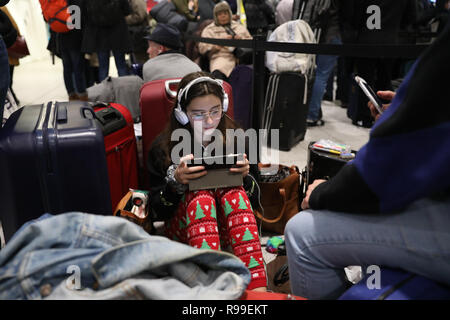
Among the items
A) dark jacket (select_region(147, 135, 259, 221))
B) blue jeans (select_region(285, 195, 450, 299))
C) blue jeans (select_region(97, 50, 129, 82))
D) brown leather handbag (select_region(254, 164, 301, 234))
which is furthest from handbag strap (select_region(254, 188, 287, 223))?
blue jeans (select_region(97, 50, 129, 82))

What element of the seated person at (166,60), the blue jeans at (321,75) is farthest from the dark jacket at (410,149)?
the blue jeans at (321,75)

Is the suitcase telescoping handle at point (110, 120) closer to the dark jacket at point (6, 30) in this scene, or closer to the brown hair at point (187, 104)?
the brown hair at point (187, 104)

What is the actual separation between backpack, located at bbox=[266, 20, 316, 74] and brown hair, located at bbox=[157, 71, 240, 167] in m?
1.84

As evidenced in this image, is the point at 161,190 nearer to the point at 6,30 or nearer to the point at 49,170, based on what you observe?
the point at 49,170

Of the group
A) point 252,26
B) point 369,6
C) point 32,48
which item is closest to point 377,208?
point 369,6

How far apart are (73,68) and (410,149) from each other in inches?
179

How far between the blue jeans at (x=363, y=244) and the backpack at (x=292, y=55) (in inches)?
110

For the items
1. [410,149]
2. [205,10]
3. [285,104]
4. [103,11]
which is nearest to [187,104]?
[410,149]

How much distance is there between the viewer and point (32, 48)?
986 centimetres

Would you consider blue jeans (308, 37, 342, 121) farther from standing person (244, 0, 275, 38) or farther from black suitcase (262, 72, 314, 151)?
standing person (244, 0, 275, 38)

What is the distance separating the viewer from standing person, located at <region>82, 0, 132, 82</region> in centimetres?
404

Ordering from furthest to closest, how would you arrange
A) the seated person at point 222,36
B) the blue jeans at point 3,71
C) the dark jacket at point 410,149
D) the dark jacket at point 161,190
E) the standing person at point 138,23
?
the standing person at point 138,23
the seated person at point 222,36
the dark jacket at point 161,190
the blue jeans at point 3,71
the dark jacket at point 410,149

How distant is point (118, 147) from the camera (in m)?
1.93

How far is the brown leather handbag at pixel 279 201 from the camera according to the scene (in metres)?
2.31
